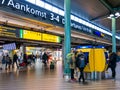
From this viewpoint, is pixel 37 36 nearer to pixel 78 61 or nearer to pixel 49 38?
pixel 49 38

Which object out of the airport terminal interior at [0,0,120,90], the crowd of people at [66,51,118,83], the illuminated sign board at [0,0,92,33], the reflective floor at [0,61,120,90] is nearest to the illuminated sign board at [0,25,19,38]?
the airport terminal interior at [0,0,120,90]

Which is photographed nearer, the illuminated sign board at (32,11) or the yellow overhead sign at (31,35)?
the illuminated sign board at (32,11)

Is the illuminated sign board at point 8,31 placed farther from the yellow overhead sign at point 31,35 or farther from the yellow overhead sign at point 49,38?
the yellow overhead sign at point 49,38

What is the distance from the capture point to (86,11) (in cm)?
3266

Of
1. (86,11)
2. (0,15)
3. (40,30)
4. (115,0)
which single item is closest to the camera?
(0,15)

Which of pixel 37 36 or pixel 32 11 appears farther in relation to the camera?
pixel 37 36

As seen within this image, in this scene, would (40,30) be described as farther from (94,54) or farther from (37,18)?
(94,54)

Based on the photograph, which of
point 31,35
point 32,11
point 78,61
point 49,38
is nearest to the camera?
point 78,61

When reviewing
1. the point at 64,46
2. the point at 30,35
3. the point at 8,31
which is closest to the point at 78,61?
the point at 64,46

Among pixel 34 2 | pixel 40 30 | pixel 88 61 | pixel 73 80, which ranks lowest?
pixel 73 80

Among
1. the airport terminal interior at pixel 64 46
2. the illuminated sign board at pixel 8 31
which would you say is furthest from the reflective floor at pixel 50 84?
the illuminated sign board at pixel 8 31

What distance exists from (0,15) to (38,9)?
4007mm

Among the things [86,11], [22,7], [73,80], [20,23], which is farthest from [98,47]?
[86,11]

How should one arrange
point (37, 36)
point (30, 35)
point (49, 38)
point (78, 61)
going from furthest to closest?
point (49, 38)
point (37, 36)
point (30, 35)
point (78, 61)
